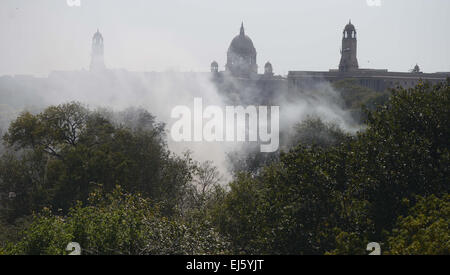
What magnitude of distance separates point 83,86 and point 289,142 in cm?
4908

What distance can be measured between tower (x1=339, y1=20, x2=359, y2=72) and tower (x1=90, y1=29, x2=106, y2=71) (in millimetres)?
49836

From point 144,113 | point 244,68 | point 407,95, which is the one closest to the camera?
point 407,95

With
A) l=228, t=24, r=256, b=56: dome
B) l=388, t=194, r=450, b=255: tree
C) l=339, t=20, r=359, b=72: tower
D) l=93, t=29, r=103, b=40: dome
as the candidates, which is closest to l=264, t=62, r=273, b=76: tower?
l=228, t=24, r=256, b=56: dome

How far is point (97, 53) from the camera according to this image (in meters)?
117

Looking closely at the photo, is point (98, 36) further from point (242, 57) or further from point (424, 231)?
point (424, 231)

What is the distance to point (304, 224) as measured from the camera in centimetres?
2028

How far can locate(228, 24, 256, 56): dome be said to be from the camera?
15362 centimetres

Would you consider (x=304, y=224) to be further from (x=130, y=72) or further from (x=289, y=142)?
(x=130, y=72)

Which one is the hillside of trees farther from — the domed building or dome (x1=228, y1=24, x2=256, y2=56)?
dome (x1=228, y1=24, x2=256, y2=56)

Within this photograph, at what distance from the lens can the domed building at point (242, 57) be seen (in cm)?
15312

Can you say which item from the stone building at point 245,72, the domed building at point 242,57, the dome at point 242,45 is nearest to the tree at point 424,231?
the stone building at point 245,72

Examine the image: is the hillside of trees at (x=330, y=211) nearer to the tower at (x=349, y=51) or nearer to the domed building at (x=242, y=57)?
the tower at (x=349, y=51)
